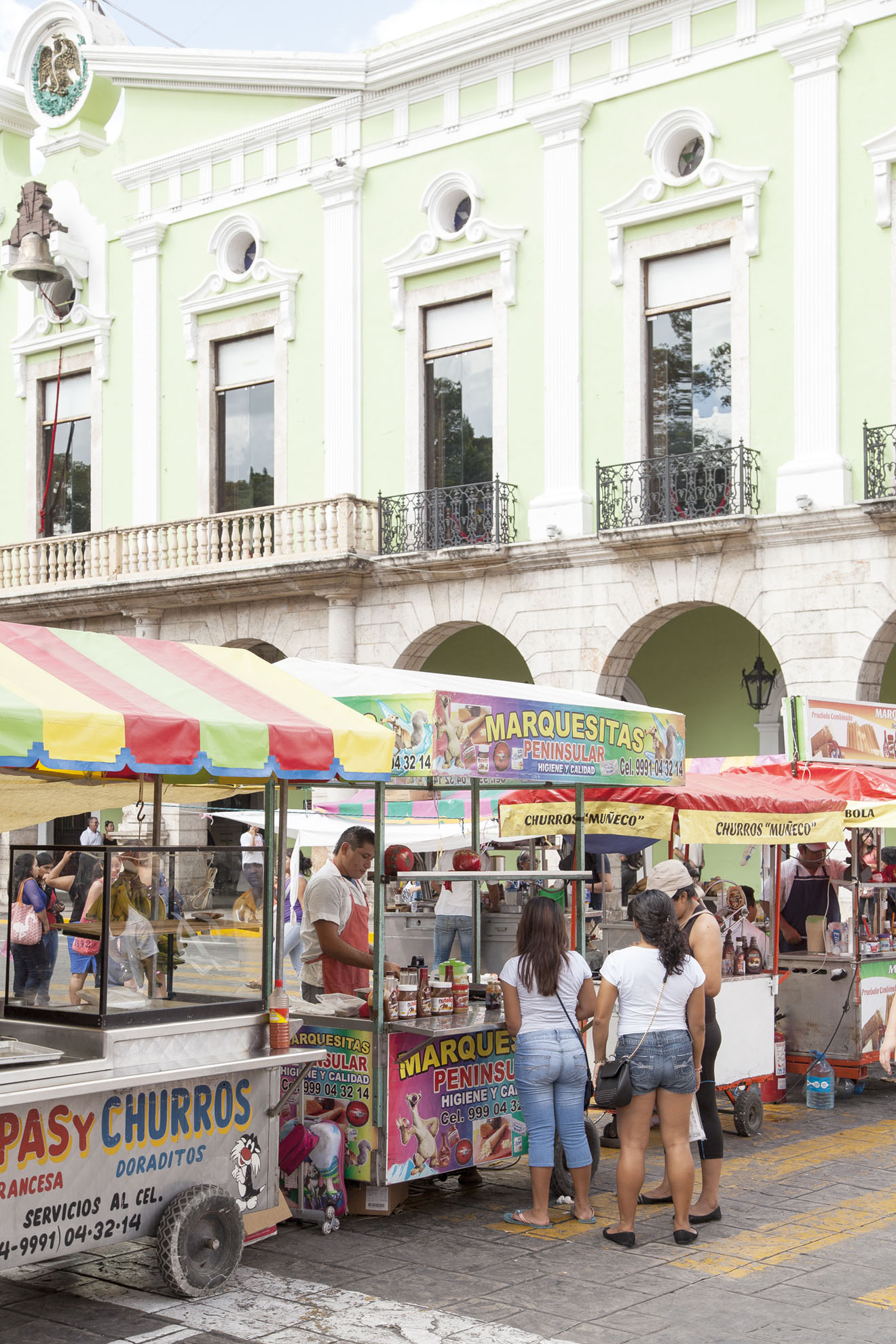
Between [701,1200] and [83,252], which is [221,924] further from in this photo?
[83,252]

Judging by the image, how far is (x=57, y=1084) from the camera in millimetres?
5844

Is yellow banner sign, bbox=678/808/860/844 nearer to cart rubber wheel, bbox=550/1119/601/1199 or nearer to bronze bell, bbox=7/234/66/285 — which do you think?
cart rubber wheel, bbox=550/1119/601/1199

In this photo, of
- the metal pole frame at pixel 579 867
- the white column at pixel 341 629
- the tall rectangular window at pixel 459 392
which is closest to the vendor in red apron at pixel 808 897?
the metal pole frame at pixel 579 867

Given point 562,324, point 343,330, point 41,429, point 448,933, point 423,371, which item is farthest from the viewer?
point 41,429

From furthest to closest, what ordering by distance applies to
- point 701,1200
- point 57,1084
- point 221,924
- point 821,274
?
point 821,274, point 701,1200, point 221,924, point 57,1084

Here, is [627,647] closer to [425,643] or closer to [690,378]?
[425,643]

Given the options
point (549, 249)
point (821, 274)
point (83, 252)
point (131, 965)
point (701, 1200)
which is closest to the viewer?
point (131, 965)

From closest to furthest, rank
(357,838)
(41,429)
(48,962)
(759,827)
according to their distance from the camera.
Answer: (48,962)
(357,838)
(759,827)
(41,429)

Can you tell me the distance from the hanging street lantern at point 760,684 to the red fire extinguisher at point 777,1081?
9.23 metres

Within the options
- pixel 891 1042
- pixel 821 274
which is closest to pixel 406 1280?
pixel 891 1042

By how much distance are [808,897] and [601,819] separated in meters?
2.61

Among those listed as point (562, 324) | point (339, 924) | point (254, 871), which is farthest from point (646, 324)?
point (254, 871)

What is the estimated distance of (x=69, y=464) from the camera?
25.4m

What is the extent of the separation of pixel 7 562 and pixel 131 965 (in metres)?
20.0
